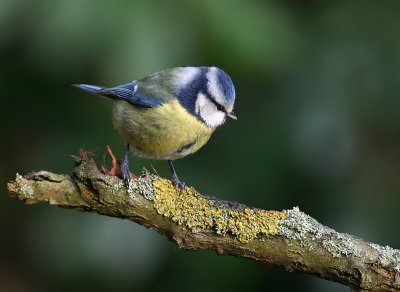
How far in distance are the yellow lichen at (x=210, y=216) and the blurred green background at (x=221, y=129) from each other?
33.5 inches

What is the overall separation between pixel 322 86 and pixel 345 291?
1.00 m

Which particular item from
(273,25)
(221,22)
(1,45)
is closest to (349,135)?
(273,25)

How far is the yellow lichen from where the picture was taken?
7.25 feet

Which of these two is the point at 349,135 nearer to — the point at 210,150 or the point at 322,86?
the point at 322,86

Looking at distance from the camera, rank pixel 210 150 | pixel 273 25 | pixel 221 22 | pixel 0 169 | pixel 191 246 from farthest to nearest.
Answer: pixel 0 169
pixel 210 150
pixel 273 25
pixel 221 22
pixel 191 246

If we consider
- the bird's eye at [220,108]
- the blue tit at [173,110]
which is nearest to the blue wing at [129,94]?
the blue tit at [173,110]

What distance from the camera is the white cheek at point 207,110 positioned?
2.87 metres

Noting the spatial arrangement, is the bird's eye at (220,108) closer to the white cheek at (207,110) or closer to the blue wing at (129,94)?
the white cheek at (207,110)

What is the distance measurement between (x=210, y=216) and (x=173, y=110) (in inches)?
27.7

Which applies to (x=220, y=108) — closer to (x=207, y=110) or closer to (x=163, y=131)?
(x=207, y=110)

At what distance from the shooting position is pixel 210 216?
2.25 metres

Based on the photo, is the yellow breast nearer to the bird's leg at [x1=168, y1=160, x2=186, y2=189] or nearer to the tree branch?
the bird's leg at [x1=168, y1=160, x2=186, y2=189]

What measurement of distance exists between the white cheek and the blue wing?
0.16 meters

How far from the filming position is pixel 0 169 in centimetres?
398
